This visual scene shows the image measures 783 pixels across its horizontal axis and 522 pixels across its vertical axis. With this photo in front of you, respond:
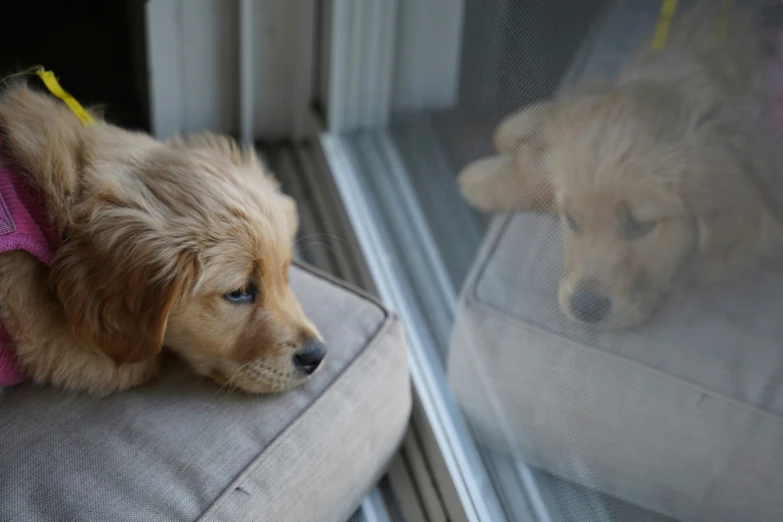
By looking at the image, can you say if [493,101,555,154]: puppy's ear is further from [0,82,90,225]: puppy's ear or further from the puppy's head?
[0,82,90,225]: puppy's ear

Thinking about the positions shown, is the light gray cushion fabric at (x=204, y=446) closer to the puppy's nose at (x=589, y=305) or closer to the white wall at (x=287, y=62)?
the puppy's nose at (x=589, y=305)

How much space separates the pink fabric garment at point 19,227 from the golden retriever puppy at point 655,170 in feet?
2.42

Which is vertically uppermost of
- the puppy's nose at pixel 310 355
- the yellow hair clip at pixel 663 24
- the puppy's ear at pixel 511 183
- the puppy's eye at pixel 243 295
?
the yellow hair clip at pixel 663 24

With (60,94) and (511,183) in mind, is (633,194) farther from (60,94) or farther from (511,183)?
(60,94)

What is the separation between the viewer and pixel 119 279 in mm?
1088

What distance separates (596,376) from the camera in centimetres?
121

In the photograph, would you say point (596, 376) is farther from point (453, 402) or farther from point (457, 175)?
point (457, 175)

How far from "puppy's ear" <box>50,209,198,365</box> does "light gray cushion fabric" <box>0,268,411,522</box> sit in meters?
0.16

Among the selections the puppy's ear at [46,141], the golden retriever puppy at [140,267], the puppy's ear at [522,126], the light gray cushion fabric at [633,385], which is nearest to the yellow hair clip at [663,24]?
the puppy's ear at [522,126]

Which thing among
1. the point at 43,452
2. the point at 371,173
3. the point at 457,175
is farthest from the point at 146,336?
the point at 371,173

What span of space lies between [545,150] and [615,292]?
25 cm

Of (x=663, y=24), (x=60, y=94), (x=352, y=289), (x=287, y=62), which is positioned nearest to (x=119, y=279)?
(x=60, y=94)

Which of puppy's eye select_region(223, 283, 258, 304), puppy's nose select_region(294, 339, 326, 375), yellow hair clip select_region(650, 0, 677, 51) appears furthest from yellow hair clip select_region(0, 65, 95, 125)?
yellow hair clip select_region(650, 0, 677, 51)

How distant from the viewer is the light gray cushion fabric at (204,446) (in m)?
1.10
